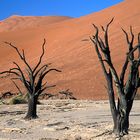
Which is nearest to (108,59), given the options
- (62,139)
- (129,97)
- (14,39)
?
(129,97)

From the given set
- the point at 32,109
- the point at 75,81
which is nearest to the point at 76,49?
the point at 75,81

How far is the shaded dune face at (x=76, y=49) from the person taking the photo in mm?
39250

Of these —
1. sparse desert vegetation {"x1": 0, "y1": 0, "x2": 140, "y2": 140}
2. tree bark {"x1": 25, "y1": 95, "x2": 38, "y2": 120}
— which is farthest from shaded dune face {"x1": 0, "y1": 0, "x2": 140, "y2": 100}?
tree bark {"x1": 25, "y1": 95, "x2": 38, "y2": 120}

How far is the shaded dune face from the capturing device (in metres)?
39.2

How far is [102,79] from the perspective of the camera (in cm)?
3891

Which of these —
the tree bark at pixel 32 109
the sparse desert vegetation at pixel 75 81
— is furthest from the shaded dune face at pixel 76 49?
the tree bark at pixel 32 109

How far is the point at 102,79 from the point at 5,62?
31369mm

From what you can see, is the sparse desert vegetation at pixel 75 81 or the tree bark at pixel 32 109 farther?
the tree bark at pixel 32 109

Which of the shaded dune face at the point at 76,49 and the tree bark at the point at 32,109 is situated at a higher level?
the shaded dune face at the point at 76,49

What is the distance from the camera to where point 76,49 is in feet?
191

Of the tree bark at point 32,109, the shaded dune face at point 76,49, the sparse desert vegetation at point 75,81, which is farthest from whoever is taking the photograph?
the shaded dune face at point 76,49

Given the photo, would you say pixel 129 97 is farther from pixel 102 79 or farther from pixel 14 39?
pixel 14 39

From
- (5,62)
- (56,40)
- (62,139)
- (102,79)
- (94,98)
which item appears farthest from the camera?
(56,40)

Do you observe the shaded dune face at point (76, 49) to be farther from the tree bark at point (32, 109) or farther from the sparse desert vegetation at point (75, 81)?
the tree bark at point (32, 109)
